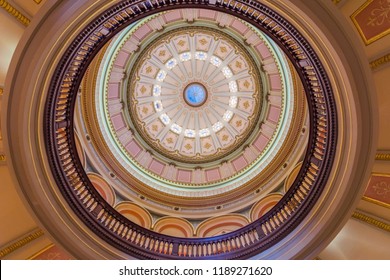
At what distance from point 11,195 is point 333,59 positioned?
23.7ft

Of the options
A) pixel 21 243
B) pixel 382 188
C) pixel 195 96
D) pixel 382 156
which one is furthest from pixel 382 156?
pixel 195 96

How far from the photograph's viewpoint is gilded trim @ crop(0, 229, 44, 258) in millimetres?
7637

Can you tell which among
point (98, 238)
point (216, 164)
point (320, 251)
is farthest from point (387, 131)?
point (216, 164)

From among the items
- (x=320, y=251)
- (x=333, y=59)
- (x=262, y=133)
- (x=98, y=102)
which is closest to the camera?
(x=333, y=59)

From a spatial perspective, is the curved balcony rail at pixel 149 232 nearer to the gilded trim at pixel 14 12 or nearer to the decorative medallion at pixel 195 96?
the gilded trim at pixel 14 12

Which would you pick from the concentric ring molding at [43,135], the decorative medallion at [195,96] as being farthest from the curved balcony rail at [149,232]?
the decorative medallion at [195,96]

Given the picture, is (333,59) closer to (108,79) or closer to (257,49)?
(257,49)

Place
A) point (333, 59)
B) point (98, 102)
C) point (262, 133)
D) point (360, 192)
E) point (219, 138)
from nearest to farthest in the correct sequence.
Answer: point (333, 59) < point (360, 192) < point (98, 102) < point (262, 133) < point (219, 138)

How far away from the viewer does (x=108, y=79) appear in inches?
530

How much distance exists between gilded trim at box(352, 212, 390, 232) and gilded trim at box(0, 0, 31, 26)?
7.96 m

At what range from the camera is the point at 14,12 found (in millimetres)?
5945

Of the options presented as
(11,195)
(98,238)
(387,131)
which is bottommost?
(98,238)

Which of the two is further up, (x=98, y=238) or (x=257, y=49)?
(x=257, y=49)

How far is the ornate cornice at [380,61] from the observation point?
628cm
